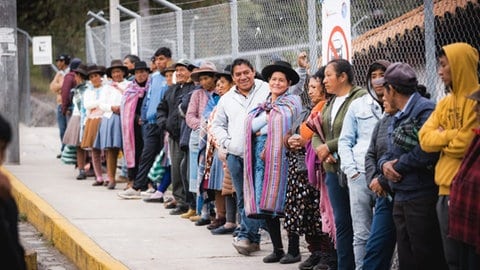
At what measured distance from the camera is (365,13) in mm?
9719

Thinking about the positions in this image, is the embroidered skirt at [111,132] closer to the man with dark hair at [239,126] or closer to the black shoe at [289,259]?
the man with dark hair at [239,126]

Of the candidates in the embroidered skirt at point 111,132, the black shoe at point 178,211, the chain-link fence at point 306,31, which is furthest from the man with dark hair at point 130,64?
the black shoe at point 178,211

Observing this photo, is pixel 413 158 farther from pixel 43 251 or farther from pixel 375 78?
pixel 43 251

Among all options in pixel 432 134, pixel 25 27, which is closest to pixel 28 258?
pixel 432 134

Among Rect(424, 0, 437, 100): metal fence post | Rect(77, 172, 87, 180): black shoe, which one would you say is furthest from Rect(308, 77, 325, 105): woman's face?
Rect(77, 172, 87, 180): black shoe

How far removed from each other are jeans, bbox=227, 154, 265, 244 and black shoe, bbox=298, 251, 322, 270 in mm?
903

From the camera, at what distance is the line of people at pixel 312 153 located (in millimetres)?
6867

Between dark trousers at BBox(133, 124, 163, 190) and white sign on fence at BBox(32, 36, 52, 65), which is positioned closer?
dark trousers at BBox(133, 124, 163, 190)

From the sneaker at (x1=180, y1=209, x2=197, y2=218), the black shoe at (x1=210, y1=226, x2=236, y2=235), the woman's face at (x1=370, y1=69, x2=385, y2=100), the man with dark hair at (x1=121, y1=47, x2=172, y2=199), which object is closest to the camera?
the woman's face at (x1=370, y1=69, x2=385, y2=100)

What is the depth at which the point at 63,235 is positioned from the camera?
11.7 m

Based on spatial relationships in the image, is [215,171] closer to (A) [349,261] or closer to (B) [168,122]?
(B) [168,122]

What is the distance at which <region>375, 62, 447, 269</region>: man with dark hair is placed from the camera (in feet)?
23.6

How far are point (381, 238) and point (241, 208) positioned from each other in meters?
2.79

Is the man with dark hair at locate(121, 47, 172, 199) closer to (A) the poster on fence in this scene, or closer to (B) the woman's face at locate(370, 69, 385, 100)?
(A) the poster on fence
